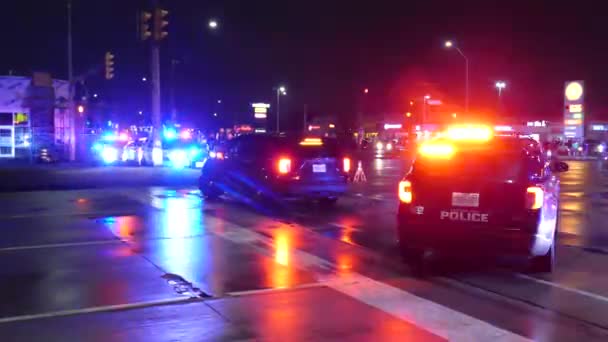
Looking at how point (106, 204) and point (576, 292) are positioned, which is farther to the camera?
point (106, 204)

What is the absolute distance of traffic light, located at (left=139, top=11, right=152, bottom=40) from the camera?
73.3ft

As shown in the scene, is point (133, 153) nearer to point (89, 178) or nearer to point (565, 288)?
point (89, 178)

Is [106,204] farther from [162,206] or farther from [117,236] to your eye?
[117,236]

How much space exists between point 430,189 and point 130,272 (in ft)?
12.5

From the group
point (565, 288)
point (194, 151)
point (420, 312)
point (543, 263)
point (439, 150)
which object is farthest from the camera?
point (194, 151)

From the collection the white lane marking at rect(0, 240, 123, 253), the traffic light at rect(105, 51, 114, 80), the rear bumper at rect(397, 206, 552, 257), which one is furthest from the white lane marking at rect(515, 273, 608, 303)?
the traffic light at rect(105, 51, 114, 80)

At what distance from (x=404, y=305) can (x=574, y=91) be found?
54954 mm

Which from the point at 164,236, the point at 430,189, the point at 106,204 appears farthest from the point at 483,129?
the point at 106,204

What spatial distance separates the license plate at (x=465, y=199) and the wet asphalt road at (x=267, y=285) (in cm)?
92

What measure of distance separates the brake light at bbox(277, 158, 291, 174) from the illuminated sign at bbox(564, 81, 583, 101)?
154 feet

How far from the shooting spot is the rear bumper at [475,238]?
856 cm

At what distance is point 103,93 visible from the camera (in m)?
76.1

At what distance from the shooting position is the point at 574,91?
58.2 meters

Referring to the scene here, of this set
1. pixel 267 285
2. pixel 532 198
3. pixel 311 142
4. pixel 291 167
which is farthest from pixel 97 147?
pixel 532 198
